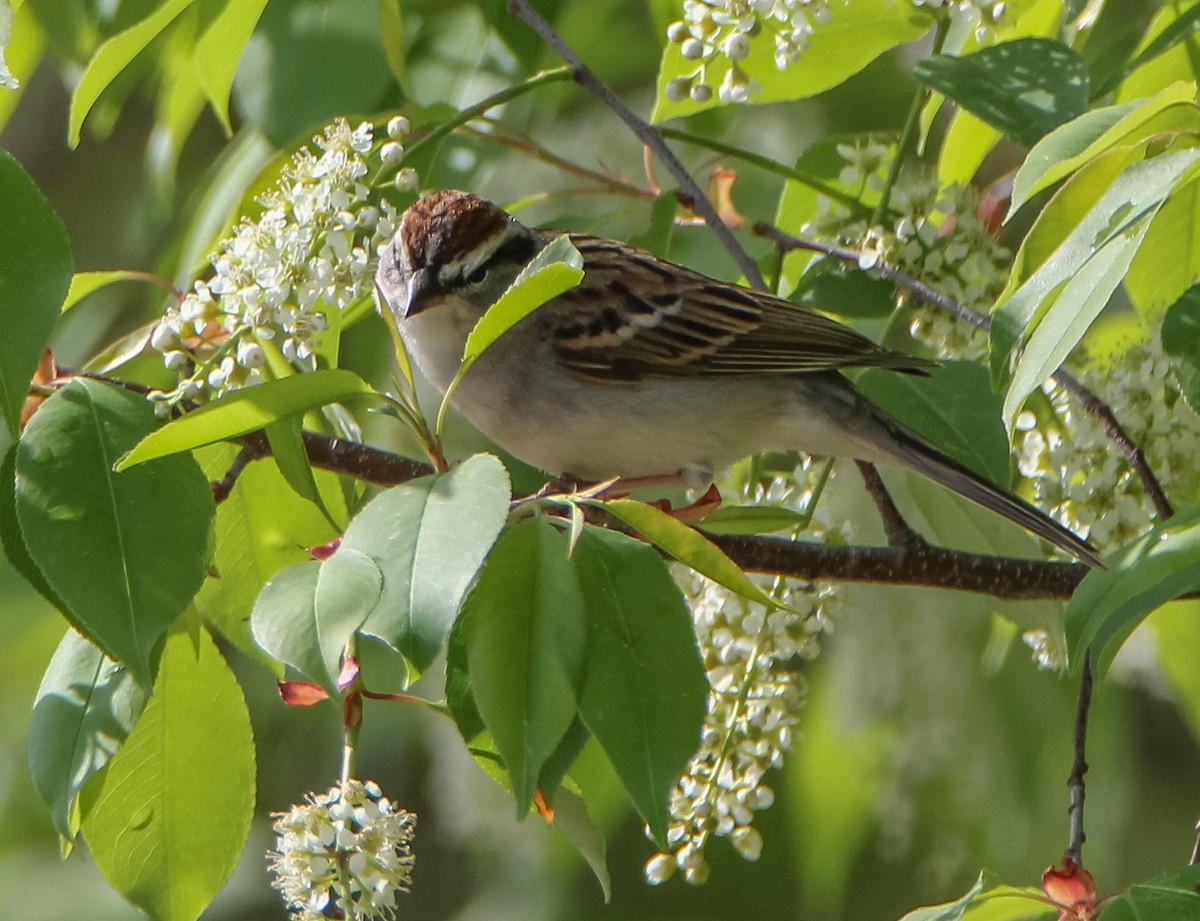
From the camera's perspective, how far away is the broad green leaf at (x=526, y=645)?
1300 mm

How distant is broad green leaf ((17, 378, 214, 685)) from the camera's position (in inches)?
55.1

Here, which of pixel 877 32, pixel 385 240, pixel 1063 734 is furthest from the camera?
pixel 1063 734

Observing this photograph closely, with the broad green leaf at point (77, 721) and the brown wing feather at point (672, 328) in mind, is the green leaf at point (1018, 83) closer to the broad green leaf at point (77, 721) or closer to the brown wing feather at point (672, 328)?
the brown wing feather at point (672, 328)

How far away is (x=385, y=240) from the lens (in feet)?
6.04

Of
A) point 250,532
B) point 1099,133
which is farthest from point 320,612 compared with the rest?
point 1099,133

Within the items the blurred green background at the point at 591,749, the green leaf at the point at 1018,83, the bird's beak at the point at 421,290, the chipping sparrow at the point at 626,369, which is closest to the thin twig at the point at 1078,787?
the blurred green background at the point at 591,749

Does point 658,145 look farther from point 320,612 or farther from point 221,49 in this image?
point 320,612

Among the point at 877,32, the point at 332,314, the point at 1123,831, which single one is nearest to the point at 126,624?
the point at 332,314

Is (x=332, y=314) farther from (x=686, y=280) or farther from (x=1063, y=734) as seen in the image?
(x=1063, y=734)

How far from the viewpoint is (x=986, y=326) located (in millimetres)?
2023

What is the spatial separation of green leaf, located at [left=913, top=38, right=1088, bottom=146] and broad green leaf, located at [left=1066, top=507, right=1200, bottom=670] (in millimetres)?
613

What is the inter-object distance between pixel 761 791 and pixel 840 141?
1.04 metres

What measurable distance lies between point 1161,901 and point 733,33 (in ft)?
3.69

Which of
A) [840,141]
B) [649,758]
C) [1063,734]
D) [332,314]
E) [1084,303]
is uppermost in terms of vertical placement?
[840,141]
